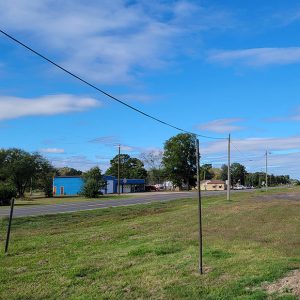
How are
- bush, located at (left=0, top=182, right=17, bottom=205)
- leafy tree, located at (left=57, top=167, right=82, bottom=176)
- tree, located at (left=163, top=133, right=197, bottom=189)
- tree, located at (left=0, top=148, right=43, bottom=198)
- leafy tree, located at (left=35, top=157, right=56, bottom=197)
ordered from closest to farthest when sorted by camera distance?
bush, located at (left=0, top=182, right=17, bottom=205) < tree, located at (left=0, top=148, right=43, bottom=198) < leafy tree, located at (left=35, top=157, right=56, bottom=197) < tree, located at (left=163, top=133, right=197, bottom=189) < leafy tree, located at (left=57, top=167, right=82, bottom=176)

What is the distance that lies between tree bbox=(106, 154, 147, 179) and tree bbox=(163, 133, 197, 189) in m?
19.4

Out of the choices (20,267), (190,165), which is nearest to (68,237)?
(20,267)

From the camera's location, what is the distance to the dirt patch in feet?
24.4

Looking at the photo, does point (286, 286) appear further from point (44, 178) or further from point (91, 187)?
point (44, 178)

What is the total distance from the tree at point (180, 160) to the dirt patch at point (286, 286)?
128m

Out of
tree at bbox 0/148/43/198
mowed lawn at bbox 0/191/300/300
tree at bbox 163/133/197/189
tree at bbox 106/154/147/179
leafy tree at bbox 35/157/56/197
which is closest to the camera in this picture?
mowed lawn at bbox 0/191/300/300

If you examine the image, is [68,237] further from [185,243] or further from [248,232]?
[248,232]

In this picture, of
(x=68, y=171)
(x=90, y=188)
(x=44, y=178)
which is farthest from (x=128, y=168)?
(x=90, y=188)

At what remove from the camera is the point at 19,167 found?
284 ft

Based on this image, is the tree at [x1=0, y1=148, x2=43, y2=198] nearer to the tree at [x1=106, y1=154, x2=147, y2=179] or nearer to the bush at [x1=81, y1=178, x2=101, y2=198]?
the bush at [x1=81, y1=178, x2=101, y2=198]

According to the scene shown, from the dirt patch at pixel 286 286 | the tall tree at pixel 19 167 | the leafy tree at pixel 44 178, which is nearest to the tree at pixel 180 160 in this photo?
the leafy tree at pixel 44 178

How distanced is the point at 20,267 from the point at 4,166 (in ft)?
263

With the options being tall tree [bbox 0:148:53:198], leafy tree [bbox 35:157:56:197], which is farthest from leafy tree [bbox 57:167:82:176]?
tall tree [bbox 0:148:53:198]

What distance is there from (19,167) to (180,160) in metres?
60.0
